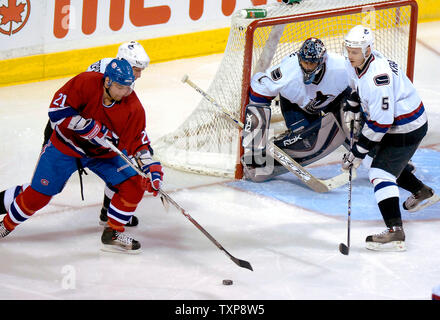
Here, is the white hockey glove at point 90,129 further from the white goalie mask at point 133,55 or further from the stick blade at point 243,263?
the stick blade at point 243,263

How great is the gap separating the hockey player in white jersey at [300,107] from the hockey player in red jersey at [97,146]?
1.08 meters

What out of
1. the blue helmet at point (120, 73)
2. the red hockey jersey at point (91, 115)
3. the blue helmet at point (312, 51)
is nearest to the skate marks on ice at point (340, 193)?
the blue helmet at point (312, 51)

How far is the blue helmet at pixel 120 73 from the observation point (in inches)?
168

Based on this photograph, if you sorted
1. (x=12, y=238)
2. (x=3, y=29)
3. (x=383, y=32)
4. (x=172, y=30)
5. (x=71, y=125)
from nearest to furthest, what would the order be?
(x=71, y=125), (x=12, y=238), (x=383, y=32), (x=3, y=29), (x=172, y=30)

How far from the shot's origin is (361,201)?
5.33m

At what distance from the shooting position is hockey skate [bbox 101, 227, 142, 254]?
4605mm

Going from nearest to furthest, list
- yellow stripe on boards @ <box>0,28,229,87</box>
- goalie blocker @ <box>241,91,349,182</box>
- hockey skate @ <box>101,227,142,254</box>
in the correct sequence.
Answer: hockey skate @ <box>101,227,142,254</box>, goalie blocker @ <box>241,91,349,182</box>, yellow stripe on boards @ <box>0,28,229,87</box>

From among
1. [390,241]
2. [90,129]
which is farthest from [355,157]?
[90,129]

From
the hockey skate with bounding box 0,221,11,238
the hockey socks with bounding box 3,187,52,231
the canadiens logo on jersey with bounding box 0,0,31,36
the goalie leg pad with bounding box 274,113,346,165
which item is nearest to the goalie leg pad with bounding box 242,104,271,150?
the goalie leg pad with bounding box 274,113,346,165

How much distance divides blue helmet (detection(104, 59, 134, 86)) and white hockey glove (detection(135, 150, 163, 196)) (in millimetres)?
360

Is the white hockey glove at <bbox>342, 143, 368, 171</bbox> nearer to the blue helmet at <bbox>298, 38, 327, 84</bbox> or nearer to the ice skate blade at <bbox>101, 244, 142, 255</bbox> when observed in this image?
the blue helmet at <bbox>298, 38, 327, 84</bbox>
